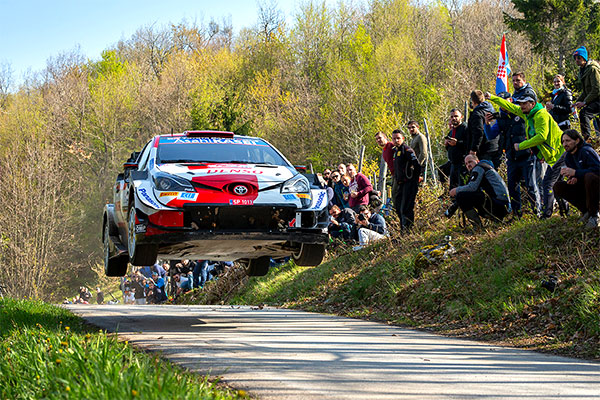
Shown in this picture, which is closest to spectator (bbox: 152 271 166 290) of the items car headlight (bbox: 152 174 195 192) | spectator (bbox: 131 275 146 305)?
spectator (bbox: 131 275 146 305)

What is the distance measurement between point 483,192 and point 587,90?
10.4 ft

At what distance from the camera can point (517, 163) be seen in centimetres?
1280

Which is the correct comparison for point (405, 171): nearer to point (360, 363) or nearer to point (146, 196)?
point (146, 196)

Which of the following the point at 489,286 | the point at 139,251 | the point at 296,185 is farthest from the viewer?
the point at 489,286

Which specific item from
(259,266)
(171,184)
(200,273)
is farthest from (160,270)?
(171,184)

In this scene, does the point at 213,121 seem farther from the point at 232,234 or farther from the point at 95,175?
the point at 232,234

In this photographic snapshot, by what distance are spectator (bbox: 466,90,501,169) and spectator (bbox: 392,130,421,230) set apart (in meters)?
1.25

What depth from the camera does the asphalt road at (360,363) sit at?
19.2ft

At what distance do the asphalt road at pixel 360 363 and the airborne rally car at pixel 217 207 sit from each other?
1108 millimetres

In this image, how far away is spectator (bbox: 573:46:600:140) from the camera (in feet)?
46.3

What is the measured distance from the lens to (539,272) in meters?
11.2

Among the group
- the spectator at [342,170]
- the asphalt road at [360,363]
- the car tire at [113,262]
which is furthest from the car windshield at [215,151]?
the spectator at [342,170]

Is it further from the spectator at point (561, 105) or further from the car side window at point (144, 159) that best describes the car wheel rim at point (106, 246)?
the spectator at point (561, 105)

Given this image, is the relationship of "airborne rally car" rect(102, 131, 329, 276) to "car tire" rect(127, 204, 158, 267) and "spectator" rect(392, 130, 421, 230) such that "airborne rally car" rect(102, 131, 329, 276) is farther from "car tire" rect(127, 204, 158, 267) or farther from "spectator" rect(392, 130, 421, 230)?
"spectator" rect(392, 130, 421, 230)
